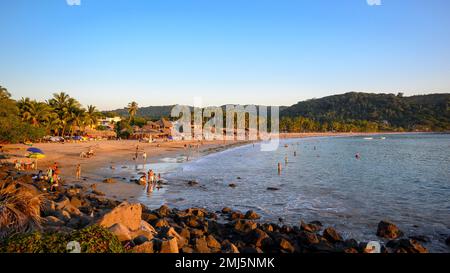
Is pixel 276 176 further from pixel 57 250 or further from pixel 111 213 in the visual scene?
pixel 57 250

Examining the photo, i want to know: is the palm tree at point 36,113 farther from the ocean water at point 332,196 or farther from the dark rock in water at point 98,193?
the dark rock in water at point 98,193

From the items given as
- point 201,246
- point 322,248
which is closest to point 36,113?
point 201,246

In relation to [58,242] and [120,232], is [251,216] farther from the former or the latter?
[58,242]

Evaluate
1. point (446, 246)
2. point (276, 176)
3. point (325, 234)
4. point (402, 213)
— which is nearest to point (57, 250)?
point (325, 234)

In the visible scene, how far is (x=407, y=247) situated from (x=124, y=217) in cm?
1086

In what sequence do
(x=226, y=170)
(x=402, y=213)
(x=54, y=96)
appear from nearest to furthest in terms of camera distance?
(x=402, y=213) → (x=226, y=170) → (x=54, y=96)

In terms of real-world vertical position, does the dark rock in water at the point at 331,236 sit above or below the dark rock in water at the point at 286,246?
below

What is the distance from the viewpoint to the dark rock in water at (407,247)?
12.3m

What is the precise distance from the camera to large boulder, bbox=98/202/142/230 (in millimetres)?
9953

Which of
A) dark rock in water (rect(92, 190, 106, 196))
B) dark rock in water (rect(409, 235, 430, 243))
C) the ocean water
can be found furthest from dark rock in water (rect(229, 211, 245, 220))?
dark rock in water (rect(92, 190, 106, 196))

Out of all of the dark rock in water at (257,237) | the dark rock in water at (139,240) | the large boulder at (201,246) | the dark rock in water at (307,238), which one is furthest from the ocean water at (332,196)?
the dark rock in water at (139,240)

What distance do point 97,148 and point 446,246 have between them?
151 feet
